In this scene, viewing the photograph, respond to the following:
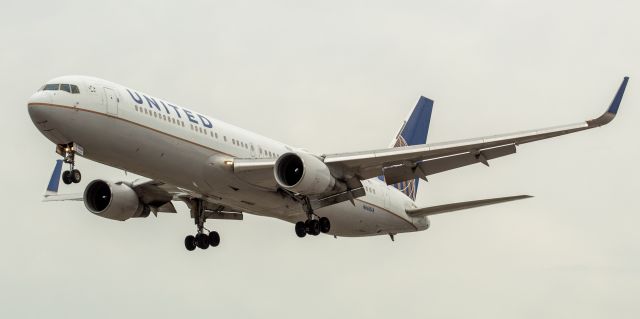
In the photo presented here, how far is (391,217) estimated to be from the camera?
45.4m

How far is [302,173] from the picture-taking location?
123 ft

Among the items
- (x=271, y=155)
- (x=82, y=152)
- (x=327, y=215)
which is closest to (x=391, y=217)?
(x=327, y=215)

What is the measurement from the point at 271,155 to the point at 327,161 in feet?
8.67

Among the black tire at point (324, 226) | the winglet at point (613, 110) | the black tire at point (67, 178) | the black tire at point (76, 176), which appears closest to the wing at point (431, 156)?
the winglet at point (613, 110)

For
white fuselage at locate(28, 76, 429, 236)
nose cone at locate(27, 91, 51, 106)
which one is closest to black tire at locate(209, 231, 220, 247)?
white fuselage at locate(28, 76, 429, 236)

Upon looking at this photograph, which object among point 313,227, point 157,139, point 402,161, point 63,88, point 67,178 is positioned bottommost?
point 313,227

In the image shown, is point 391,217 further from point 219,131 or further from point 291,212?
point 219,131

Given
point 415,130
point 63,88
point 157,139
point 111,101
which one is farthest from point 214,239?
point 415,130

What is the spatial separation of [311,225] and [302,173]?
3.78 metres

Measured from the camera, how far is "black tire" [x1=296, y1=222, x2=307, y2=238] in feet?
135

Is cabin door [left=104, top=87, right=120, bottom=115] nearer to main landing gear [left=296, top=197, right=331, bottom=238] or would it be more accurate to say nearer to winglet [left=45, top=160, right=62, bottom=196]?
main landing gear [left=296, top=197, right=331, bottom=238]

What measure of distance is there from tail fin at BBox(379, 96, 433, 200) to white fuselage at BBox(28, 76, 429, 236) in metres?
10.1

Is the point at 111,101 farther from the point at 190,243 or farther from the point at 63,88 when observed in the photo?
the point at 190,243

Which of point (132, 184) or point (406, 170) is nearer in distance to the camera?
point (406, 170)
